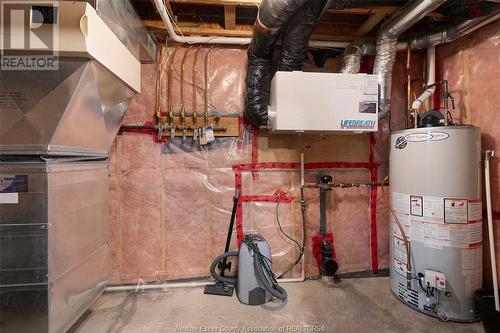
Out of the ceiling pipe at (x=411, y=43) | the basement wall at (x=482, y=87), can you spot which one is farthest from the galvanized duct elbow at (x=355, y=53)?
the basement wall at (x=482, y=87)

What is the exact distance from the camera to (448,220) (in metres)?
1.73

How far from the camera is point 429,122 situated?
1.86 m

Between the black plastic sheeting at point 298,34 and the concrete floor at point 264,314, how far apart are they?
1882mm

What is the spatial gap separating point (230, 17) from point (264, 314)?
7.61ft

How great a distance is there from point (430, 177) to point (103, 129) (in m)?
2.37

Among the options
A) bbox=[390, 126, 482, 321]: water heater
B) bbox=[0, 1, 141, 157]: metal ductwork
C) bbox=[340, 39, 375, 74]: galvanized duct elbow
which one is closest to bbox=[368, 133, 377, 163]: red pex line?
→ bbox=[390, 126, 482, 321]: water heater

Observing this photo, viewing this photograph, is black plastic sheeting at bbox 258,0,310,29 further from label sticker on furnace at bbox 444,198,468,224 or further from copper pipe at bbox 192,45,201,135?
label sticker on furnace at bbox 444,198,468,224

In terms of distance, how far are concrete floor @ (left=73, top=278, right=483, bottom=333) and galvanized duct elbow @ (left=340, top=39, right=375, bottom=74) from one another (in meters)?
1.91

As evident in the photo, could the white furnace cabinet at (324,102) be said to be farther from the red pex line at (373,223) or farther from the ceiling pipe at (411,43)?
the red pex line at (373,223)

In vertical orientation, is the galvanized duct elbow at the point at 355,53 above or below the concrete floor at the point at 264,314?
above

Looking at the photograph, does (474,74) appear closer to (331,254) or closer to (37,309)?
(331,254)

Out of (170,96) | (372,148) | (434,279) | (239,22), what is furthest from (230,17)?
(434,279)

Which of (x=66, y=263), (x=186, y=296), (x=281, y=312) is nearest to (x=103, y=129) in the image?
(x=66, y=263)

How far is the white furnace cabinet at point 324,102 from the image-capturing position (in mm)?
1801
